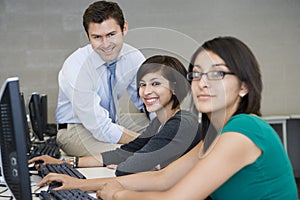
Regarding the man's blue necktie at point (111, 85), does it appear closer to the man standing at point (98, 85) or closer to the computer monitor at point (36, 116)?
the man standing at point (98, 85)

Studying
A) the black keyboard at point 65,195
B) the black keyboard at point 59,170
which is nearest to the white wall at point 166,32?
the black keyboard at point 59,170

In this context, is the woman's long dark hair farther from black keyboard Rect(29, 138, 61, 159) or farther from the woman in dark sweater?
black keyboard Rect(29, 138, 61, 159)

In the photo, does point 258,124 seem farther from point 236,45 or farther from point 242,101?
point 236,45

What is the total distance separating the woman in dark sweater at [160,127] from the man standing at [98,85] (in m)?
0.23

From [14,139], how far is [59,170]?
0.82 metres

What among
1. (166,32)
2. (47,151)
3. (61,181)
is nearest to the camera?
(61,181)

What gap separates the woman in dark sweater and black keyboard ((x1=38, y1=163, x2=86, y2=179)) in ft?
0.41

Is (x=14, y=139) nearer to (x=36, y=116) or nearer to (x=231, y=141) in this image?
(x=231, y=141)

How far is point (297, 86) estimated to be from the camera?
509 centimetres

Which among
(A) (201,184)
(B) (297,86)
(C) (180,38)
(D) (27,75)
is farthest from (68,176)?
(B) (297,86)

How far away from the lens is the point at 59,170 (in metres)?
2.12

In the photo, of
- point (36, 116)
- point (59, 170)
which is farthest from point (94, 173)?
point (36, 116)

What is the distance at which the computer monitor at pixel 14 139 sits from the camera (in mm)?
1306

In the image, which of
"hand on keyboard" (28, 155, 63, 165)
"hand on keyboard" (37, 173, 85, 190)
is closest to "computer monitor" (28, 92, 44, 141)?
"hand on keyboard" (28, 155, 63, 165)
